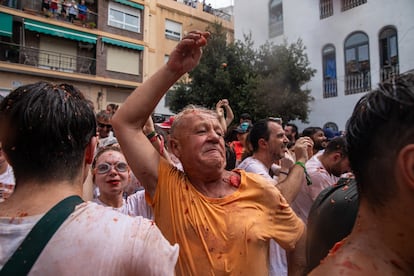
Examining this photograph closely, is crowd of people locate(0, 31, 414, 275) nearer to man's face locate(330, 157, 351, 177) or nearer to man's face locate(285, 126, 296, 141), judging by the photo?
man's face locate(330, 157, 351, 177)

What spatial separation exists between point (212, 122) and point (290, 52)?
1525 centimetres

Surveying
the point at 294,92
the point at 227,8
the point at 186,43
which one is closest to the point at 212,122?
the point at 186,43

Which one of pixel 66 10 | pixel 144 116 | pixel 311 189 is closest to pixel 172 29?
pixel 66 10

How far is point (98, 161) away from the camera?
279cm

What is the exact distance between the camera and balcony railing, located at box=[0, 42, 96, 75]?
706 inches

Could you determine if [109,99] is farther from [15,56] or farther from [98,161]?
[98,161]

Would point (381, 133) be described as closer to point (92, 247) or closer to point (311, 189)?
point (92, 247)

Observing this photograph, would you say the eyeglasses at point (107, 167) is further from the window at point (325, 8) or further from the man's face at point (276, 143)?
the window at point (325, 8)

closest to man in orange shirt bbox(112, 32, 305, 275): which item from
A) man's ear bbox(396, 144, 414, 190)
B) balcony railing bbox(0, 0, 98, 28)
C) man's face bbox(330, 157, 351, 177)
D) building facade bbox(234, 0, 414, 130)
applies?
man's ear bbox(396, 144, 414, 190)

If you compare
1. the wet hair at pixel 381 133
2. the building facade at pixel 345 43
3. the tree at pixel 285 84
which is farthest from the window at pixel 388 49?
the wet hair at pixel 381 133

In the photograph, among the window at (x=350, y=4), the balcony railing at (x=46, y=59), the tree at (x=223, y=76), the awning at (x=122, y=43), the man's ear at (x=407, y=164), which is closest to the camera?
the man's ear at (x=407, y=164)

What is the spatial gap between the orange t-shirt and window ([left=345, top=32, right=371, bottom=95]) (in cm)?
1490

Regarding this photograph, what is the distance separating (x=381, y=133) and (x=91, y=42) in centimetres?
2117

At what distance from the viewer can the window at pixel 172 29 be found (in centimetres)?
2442
